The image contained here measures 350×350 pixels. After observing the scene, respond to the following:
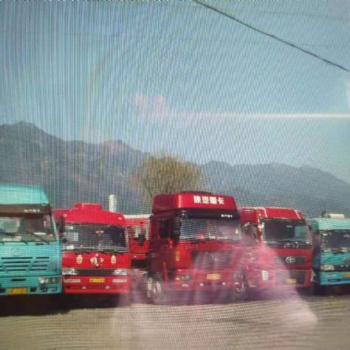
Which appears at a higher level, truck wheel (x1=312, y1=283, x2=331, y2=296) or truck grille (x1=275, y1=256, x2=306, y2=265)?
truck grille (x1=275, y1=256, x2=306, y2=265)

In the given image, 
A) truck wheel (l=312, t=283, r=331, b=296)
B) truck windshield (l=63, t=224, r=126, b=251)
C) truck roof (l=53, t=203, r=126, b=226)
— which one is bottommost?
truck wheel (l=312, t=283, r=331, b=296)

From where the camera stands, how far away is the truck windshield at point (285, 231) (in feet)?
28.5

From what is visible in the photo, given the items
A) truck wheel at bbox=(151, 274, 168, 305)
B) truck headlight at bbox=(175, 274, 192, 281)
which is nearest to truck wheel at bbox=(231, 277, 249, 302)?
truck headlight at bbox=(175, 274, 192, 281)

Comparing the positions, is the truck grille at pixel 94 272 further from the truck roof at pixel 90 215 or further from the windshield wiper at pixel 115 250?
the truck roof at pixel 90 215

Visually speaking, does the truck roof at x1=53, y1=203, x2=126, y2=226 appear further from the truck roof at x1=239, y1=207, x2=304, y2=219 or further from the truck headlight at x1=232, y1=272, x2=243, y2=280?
the truck roof at x1=239, y1=207, x2=304, y2=219

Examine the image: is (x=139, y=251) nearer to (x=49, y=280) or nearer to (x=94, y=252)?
(x=94, y=252)

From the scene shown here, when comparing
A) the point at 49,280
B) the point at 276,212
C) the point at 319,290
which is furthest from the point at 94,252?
the point at 319,290

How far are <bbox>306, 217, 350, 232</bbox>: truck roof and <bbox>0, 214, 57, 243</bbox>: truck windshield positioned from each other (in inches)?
190

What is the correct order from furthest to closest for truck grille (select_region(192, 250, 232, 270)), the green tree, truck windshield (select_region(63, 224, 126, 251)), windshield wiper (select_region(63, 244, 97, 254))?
the green tree → truck grille (select_region(192, 250, 232, 270)) → truck windshield (select_region(63, 224, 126, 251)) → windshield wiper (select_region(63, 244, 97, 254))

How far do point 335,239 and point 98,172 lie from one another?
4385 millimetres

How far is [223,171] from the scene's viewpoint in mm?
8531

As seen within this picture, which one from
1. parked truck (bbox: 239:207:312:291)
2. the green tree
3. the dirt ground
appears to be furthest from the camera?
parked truck (bbox: 239:207:312:291)

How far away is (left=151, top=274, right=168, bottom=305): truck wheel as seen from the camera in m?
7.76

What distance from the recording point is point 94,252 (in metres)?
7.46
